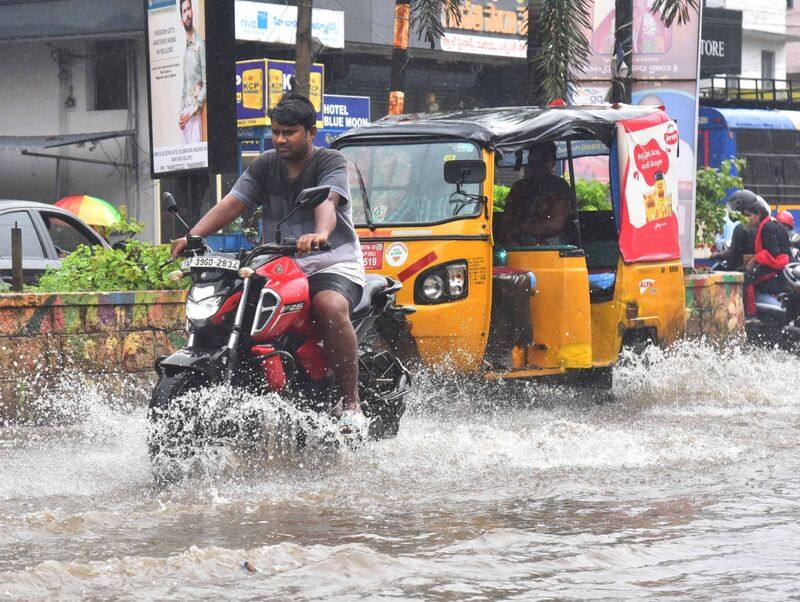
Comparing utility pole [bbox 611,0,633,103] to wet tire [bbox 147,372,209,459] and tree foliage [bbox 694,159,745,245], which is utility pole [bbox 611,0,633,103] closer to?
tree foliage [bbox 694,159,745,245]

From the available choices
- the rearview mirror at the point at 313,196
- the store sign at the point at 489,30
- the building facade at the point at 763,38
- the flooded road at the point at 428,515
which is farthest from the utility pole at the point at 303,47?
the building facade at the point at 763,38

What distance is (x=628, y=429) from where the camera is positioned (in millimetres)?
8703

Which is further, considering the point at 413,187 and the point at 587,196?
the point at 587,196

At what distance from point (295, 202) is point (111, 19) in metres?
18.7

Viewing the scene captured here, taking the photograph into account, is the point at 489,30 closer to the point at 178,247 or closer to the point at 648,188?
the point at 648,188

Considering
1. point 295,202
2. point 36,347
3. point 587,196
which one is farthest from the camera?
point 587,196

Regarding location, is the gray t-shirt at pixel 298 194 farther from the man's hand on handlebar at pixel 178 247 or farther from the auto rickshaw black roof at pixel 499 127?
the auto rickshaw black roof at pixel 499 127

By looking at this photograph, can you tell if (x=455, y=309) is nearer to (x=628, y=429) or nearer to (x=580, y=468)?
(x=628, y=429)

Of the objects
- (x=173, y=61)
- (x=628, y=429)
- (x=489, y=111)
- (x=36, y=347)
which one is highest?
(x=173, y=61)

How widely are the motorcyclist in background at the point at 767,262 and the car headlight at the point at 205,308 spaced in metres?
10.0

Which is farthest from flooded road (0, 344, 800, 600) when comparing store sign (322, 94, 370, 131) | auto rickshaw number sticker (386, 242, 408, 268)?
store sign (322, 94, 370, 131)

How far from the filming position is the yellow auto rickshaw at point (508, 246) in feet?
29.3

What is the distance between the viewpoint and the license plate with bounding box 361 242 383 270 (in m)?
9.02

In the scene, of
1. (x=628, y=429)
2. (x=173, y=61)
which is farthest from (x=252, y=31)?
(x=628, y=429)
